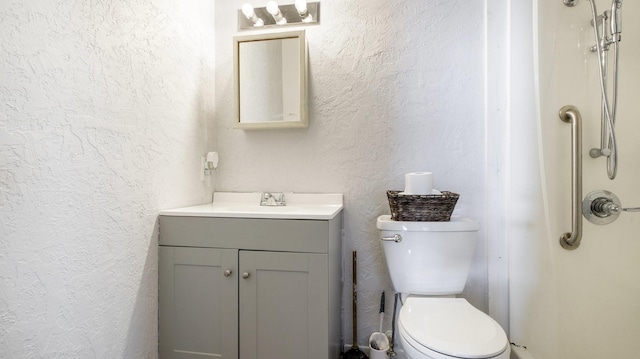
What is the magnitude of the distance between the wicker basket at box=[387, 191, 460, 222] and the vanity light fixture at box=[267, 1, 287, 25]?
1143 millimetres

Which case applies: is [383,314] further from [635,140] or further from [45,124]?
[45,124]

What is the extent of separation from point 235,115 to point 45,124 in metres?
0.89

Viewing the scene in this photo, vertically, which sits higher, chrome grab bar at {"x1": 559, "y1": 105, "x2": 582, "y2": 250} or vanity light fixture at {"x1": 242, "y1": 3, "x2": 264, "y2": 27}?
vanity light fixture at {"x1": 242, "y1": 3, "x2": 264, "y2": 27}

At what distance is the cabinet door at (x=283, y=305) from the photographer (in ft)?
4.07

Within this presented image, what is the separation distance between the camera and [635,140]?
1178 millimetres

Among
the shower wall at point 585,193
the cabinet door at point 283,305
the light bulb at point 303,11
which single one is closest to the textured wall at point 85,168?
the cabinet door at point 283,305

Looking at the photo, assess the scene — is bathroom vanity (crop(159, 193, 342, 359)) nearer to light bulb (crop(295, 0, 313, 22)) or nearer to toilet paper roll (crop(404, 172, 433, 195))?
toilet paper roll (crop(404, 172, 433, 195))

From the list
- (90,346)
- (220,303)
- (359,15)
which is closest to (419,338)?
(220,303)

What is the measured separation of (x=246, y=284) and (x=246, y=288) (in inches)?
0.7

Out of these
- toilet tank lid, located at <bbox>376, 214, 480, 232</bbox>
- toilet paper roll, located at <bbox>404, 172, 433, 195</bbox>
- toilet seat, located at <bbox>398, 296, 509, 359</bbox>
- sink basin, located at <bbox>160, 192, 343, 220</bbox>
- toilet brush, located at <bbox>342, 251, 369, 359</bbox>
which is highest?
toilet paper roll, located at <bbox>404, 172, 433, 195</bbox>

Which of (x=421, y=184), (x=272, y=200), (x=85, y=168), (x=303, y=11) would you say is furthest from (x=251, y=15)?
(x=421, y=184)

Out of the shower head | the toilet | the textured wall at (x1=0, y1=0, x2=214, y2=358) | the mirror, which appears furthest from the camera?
the mirror

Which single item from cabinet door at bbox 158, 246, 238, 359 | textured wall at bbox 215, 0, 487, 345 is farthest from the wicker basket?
cabinet door at bbox 158, 246, 238, 359

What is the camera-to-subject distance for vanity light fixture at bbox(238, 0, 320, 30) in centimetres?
168
